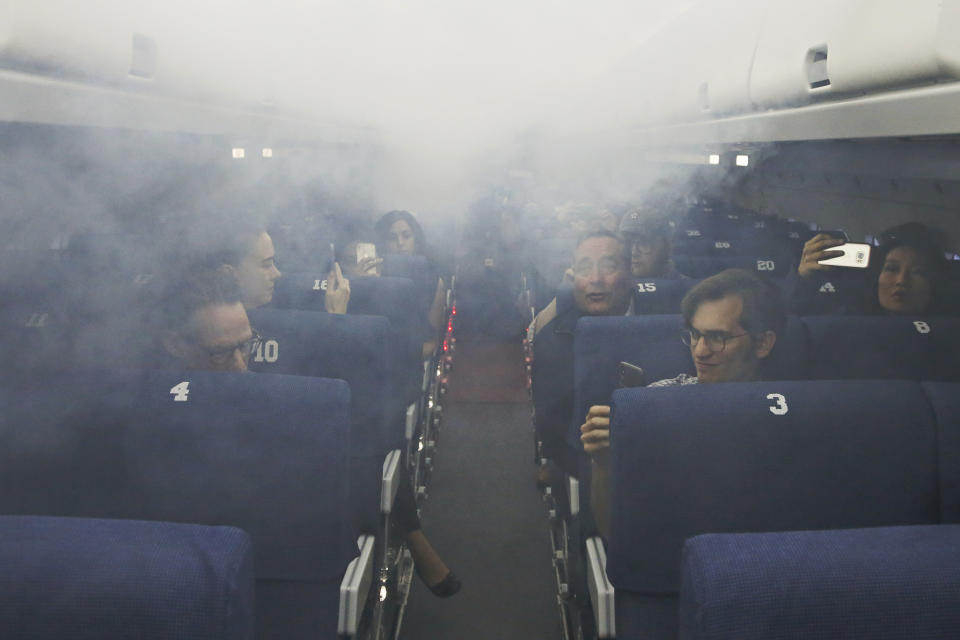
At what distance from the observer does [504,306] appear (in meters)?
6.96

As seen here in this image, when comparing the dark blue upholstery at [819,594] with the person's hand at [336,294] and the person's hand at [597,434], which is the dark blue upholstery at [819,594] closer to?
the person's hand at [597,434]

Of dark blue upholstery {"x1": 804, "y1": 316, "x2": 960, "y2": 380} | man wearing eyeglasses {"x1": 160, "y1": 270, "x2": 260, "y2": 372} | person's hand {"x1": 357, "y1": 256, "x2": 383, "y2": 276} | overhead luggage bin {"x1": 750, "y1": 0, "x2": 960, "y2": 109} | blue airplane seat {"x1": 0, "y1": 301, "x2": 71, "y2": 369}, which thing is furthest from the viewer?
person's hand {"x1": 357, "y1": 256, "x2": 383, "y2": 276}

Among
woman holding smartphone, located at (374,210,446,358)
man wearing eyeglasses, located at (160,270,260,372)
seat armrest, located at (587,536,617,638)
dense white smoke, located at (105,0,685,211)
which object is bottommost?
seat armrest, located at (587,536,617,638)

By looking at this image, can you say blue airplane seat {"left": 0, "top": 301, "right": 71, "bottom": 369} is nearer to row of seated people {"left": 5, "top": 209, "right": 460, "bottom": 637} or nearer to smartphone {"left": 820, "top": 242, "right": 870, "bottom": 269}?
row of seated people {"left": 5, "top": 209, "right": 460, "bottom": 637}

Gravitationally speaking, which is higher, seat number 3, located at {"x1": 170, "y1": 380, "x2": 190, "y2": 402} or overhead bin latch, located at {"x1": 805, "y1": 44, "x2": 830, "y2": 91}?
overhead bin latch, located at {"x1": 805, "y1": 44, "x2": 830, "y2": 91}

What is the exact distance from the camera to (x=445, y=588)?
2842 millimetres

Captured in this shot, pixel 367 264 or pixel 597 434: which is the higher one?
pixel 367 264

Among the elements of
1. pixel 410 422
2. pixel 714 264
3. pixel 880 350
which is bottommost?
pixel 410 422

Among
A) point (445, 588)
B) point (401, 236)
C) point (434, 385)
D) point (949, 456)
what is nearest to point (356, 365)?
point (445, 588)

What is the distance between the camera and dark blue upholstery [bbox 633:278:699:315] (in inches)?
112

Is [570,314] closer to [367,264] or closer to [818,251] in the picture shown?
[818,251]

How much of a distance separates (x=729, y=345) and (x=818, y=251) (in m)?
1.19

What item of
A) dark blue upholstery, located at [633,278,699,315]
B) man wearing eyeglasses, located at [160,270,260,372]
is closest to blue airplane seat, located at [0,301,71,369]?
man wearing eyeglasses, located at [160,270,260,372]

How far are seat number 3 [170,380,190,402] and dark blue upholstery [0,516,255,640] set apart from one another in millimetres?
567
